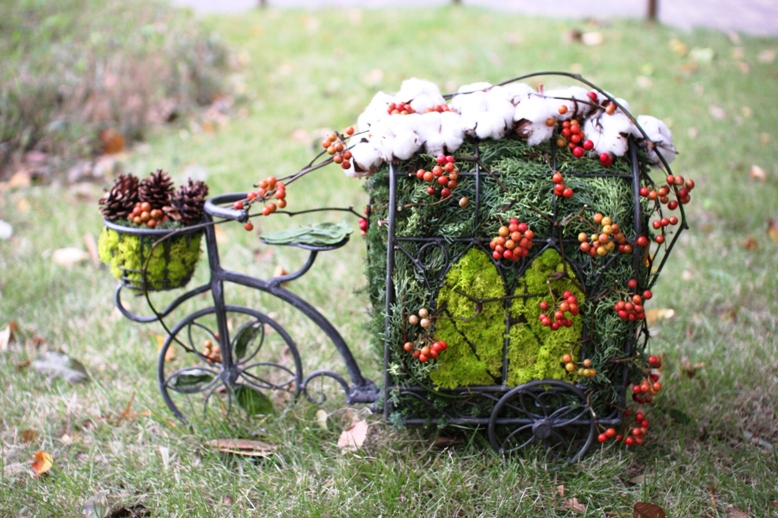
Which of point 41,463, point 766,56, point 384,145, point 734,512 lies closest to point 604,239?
point 384,145

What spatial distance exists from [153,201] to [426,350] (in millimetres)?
860

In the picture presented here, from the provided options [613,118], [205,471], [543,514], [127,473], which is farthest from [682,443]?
[127,473]

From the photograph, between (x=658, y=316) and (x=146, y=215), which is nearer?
(x=146, y=215)

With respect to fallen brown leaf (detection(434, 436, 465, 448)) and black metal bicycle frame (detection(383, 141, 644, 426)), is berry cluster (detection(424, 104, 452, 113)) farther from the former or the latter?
fallen brown leaf (detection(434, 436, 465, 448))

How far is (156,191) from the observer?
187 centimetres

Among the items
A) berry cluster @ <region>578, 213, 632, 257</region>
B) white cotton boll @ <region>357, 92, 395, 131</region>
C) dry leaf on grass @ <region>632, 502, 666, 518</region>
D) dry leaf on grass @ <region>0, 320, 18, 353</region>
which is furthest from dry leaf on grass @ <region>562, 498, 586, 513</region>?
dry leaf on grass @ <region>0, 320, 18, 353</region>

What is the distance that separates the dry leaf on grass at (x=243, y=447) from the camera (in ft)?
6.41

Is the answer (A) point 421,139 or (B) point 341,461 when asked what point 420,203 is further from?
(B) point 341,461

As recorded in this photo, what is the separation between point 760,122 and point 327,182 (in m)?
2.95

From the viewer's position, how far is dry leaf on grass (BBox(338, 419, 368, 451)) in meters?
1.97

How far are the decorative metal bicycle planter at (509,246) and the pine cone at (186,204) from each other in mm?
34

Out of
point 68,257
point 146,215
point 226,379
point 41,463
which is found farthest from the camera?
point 68,257

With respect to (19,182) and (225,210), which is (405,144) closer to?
(225,210)

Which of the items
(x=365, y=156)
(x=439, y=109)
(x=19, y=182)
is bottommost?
(x=19, y=182)
